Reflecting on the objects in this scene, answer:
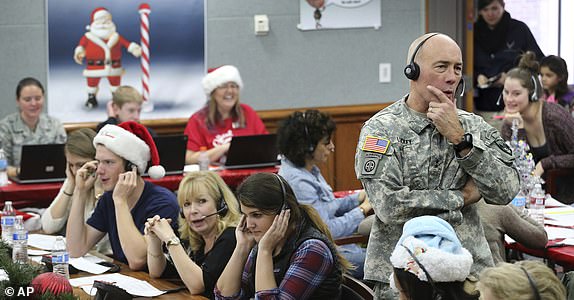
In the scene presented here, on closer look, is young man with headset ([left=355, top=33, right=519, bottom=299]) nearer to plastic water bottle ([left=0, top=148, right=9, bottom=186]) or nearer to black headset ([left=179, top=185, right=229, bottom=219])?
black headset ([left=179, top=185, right=229, bottom=219])

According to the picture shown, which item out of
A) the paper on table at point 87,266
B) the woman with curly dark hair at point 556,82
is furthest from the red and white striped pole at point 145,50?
the paper on table at point 87,266

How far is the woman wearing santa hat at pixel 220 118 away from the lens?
23.7 ft

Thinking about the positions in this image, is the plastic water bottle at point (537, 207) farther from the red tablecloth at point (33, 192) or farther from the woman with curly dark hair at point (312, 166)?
the red tablecloth at point (33, 192)

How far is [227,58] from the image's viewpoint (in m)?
8.16

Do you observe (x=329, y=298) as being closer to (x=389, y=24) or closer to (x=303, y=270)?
Result: (x=303, y=270)

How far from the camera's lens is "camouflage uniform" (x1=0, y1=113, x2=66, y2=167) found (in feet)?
23.5

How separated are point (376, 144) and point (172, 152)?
3.46m

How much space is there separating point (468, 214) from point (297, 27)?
17.2 ft

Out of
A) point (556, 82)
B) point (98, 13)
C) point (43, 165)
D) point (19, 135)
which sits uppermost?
point (98, 13)

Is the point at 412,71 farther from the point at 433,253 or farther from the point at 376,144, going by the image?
the point at 433,253

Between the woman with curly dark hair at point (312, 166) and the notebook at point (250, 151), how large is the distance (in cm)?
150

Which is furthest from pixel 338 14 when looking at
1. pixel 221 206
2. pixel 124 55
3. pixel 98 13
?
pixel 221 206

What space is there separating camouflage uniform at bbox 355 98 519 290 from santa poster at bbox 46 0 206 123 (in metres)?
4.95

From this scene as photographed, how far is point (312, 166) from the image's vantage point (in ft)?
17.1
